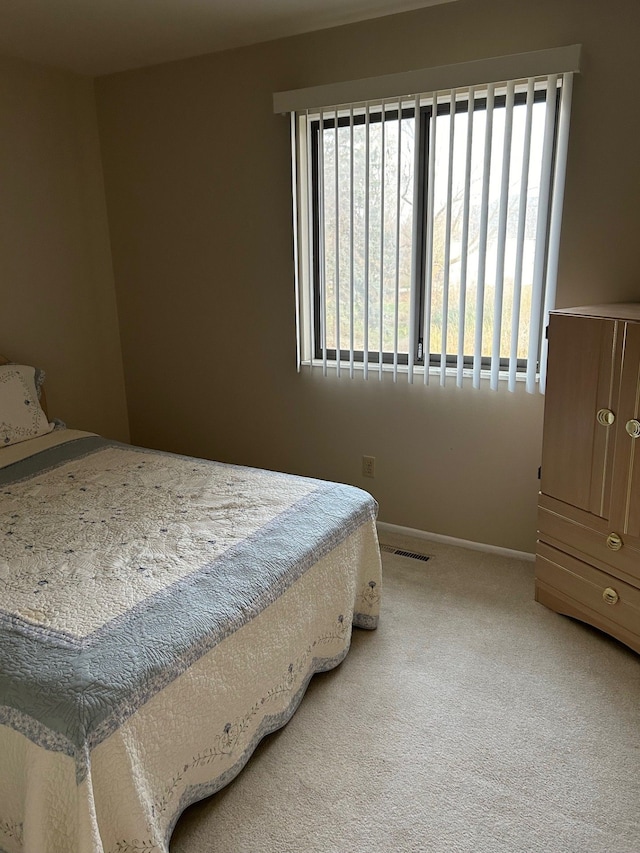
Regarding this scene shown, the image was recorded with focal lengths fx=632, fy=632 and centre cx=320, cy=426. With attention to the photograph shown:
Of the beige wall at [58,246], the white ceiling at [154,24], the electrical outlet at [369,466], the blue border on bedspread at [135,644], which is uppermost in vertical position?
the white ceiling at [154,24]

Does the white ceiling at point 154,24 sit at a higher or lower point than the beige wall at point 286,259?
higher

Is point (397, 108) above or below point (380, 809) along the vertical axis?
above

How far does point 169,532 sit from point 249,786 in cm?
76

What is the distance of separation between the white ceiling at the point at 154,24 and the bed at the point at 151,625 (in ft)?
6.02

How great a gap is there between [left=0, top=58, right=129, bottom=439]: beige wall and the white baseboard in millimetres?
1850

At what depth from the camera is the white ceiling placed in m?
2.53

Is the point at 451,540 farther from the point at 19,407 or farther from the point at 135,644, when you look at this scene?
the point at 19,407

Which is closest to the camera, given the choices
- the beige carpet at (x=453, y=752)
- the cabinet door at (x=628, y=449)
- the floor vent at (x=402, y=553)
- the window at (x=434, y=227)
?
the beige carpet at (x=453, y=752)

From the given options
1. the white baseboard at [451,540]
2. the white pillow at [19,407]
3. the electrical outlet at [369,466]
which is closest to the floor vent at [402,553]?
the white baseboard at [451,540]

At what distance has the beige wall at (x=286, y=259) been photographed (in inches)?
93.9

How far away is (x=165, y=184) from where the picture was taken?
3412 mm

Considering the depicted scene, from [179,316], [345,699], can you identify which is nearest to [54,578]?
[345,699]

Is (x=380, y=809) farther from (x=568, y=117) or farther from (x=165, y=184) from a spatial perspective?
(x=165, y=184)

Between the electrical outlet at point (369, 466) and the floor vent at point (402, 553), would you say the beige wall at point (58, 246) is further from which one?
the floor vent at point (402, 553)
